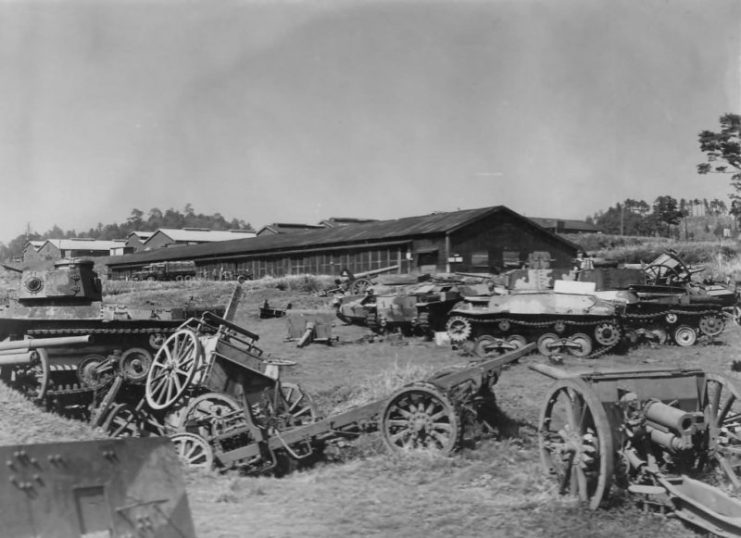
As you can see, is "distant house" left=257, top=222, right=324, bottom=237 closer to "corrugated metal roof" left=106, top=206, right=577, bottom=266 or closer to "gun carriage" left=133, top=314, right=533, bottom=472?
"corrugated metal roof" left=106, top=206, right=577, bottom=266

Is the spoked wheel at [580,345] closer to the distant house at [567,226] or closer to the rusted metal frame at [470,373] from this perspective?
the rusted metal frame at [470,373]

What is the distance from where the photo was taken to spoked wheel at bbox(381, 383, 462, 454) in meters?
9.02

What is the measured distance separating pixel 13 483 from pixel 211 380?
21.4 feet

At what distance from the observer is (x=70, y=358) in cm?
1417

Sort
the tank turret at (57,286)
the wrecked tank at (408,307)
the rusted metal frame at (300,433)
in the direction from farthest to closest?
1. the wrecked tank at (408,307)
2. the tank turret at (57,286)
3. the rusted metal frame at (300,433)

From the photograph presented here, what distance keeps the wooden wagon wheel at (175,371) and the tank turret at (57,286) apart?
259 inches

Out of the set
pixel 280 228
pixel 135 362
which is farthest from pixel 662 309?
pixel 280 228

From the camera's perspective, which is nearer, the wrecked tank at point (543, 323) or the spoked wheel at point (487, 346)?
the wrecked tank at point (543, 323)

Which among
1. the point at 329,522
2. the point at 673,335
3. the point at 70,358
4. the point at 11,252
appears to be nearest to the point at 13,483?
the point at 329,522

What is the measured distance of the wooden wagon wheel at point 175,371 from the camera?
971 centimetres

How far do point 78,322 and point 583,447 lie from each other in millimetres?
11093

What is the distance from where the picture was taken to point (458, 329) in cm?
1877

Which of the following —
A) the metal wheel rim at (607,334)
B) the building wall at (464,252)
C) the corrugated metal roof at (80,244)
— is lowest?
the metal wheel rim at (607,334)

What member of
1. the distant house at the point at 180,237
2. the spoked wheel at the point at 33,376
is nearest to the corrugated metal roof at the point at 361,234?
the distant house at the point at 180,237
